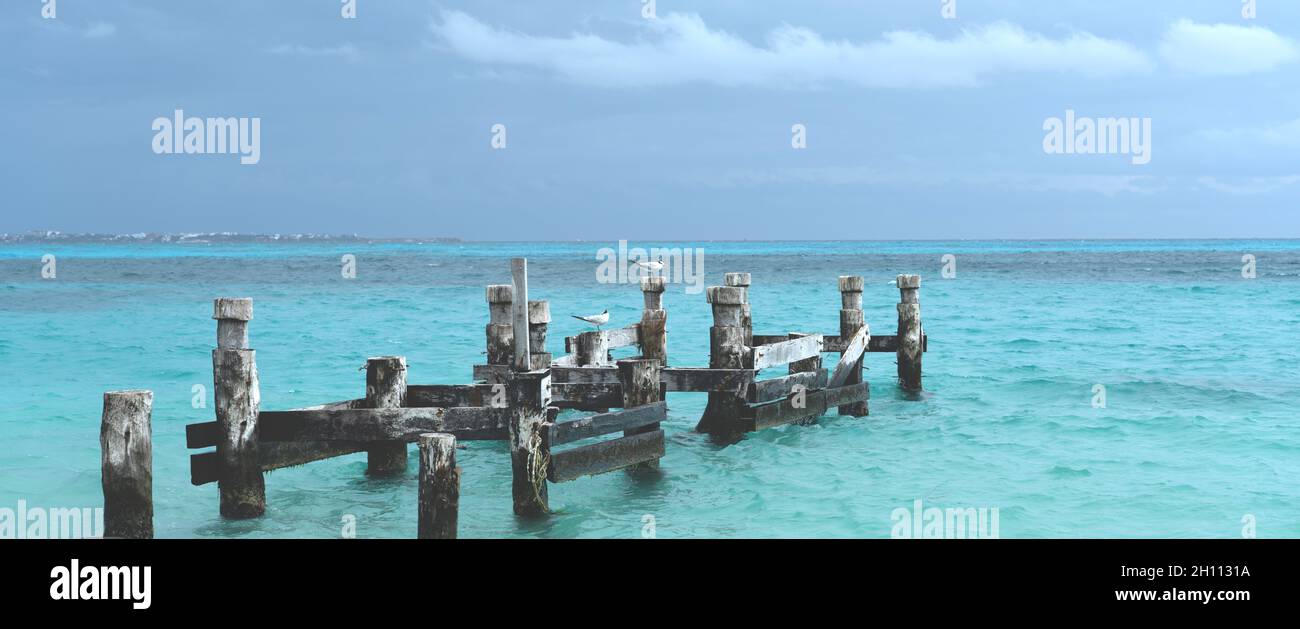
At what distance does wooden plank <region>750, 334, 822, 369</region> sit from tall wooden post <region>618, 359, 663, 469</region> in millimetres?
2544

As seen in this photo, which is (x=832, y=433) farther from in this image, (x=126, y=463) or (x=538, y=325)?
(x=126, y=463)

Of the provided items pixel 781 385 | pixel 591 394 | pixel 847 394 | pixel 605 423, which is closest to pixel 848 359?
pixel 847 394

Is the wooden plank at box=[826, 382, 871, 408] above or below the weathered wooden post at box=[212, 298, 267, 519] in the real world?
below

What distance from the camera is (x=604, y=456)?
10.1m

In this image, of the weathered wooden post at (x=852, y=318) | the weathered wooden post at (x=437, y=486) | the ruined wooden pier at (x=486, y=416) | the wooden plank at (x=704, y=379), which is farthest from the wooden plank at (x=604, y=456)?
the weathered wooden post at (x=852, y=318)

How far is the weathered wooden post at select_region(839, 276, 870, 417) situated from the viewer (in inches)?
615

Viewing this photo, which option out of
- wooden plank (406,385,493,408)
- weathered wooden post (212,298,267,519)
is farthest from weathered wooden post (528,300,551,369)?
weathered wooden post (212,298,267,519)

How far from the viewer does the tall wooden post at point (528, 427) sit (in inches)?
368

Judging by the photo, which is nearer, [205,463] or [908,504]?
[205,463]

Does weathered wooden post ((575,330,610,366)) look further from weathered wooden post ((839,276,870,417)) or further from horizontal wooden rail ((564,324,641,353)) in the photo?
weathered wooden post ((839,276,870,417))

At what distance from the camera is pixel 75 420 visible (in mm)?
17188
